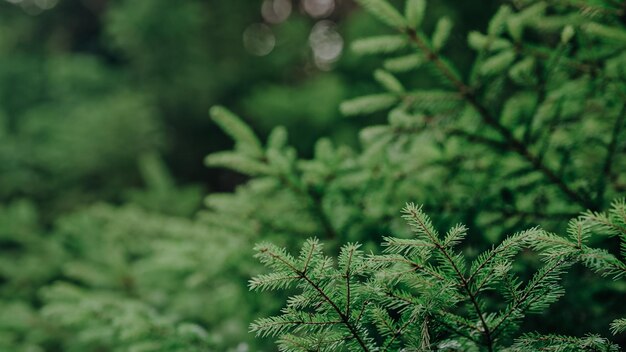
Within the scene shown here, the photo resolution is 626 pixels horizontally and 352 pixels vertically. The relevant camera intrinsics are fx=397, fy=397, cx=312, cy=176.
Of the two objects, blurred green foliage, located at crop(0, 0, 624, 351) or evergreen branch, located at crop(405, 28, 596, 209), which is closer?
evergreen branch, located at crop(405, 28, 596, 209)

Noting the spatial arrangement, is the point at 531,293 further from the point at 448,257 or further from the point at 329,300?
the point at 329,300

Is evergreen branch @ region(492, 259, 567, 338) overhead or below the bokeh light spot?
below

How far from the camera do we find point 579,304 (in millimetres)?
1584

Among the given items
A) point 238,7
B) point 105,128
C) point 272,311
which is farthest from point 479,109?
point 238,7

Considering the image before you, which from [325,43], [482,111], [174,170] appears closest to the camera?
[482,111]

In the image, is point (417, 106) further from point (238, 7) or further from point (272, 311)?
point (238, 7)

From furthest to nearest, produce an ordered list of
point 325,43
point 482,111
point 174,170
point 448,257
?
point 174,170 < point 325,43 < point 482,111 < point 448,257

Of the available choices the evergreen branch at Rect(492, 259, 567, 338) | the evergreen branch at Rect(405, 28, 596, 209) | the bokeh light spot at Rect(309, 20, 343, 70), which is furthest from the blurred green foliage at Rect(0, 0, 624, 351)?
the evergreen branch at Rect(492, 259, 567, 338)

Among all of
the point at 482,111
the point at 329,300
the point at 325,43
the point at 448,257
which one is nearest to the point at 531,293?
the point at 448,257

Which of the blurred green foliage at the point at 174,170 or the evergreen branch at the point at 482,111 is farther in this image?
the blurred green foliage at the point at 174,170

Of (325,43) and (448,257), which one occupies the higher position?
(325,43)

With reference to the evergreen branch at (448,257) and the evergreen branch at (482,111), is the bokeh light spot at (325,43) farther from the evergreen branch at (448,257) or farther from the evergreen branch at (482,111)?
the evergreen branch at (448,257)

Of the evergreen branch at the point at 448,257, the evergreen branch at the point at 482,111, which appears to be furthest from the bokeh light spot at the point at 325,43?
the evergreen branch at the point at 448,257

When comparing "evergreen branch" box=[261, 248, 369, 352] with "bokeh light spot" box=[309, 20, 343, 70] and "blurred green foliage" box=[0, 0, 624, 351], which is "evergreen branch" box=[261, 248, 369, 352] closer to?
"blurred green foliage" box=[0, 0, 624, 351]
